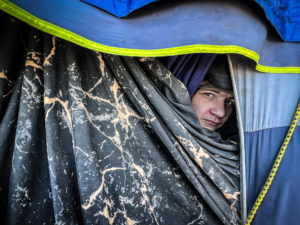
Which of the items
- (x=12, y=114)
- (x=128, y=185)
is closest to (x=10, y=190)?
(x=12, y=114)

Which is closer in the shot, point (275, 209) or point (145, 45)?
point (145, 45)

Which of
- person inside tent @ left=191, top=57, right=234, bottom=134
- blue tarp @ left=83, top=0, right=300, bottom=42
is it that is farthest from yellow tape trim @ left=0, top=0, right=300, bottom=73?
person inside tent @ left=191, top=57, right=234, bottom=134

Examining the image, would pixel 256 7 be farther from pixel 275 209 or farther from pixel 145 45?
pixel 275 209

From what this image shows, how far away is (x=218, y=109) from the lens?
127 centimetres

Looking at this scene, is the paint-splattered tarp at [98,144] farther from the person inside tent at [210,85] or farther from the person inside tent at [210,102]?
the person inside tent at [210,102]

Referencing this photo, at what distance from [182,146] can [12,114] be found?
571 mm

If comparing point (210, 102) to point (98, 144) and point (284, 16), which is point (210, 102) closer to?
point (284, 16)

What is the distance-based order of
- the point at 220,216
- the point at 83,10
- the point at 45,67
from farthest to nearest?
the point at 220,216 → the point at 45,67 → the point at 83,10

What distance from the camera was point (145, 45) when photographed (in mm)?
754

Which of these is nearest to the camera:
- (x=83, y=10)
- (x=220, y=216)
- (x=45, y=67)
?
(x=83, y=10)

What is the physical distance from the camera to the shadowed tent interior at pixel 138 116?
0.75 metres

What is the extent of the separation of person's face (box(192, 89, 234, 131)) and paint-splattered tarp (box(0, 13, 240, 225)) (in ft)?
0.82

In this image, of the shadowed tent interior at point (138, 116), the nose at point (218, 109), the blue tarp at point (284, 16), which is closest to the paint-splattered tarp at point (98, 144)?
the shadowed tent interior at point (138, 116)

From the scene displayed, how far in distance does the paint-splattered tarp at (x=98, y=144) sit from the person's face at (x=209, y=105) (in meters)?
0.25
